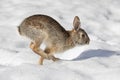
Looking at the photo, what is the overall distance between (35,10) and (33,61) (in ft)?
10.1

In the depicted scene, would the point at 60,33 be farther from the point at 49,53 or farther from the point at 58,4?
the point at 58,4

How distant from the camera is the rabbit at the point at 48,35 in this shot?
600cm

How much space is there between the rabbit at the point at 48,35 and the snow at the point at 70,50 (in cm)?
19

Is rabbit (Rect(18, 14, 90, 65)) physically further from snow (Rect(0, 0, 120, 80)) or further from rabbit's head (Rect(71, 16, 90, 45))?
snow (Rect(0, 0, 120, 80))

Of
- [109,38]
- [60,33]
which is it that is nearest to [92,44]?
[109,38]

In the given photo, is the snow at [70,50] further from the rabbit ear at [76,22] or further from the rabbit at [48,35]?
the rabbit ear at [76,22]

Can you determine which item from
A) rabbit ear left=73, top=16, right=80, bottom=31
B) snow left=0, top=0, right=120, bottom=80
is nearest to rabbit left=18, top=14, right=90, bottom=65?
rabbit ear left=73, top=16, right=80, bottom=31

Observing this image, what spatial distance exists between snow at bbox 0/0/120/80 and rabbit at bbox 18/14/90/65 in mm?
190

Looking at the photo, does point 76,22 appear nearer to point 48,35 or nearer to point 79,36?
point 79,36

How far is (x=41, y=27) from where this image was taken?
601cm

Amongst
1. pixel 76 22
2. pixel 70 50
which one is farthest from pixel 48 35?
pixel 70 50

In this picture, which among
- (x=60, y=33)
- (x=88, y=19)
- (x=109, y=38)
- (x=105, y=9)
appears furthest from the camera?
(x=105, y=9)

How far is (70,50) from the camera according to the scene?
705 cm

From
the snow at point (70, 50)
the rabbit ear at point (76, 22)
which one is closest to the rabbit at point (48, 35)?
the rabbit ear at point (76, 22)
